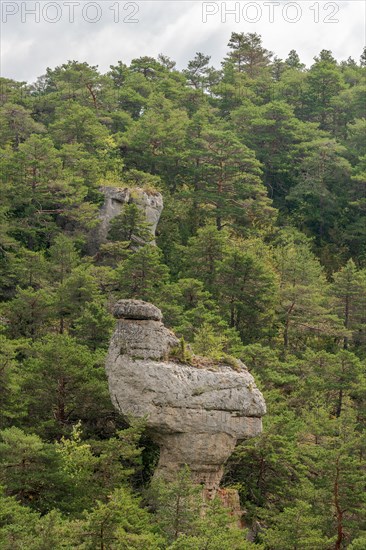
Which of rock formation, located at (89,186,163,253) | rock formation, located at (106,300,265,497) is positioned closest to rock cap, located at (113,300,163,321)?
rock formation, located at (106,300,265,497)

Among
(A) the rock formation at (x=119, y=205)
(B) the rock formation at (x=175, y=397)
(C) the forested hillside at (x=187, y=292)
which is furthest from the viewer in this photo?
(A) the rock formation at (x=119, y=205)

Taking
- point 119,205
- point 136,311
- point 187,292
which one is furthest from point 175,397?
point 119,205

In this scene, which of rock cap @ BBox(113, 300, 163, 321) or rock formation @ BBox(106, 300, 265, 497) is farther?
rock cap @ BBox(113, 300, 163, 321)

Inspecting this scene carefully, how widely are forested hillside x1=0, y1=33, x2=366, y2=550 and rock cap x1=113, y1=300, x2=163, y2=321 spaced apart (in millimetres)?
1793

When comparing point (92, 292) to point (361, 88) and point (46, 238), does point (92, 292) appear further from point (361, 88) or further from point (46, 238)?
point (361, 88)

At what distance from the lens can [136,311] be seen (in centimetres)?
2091

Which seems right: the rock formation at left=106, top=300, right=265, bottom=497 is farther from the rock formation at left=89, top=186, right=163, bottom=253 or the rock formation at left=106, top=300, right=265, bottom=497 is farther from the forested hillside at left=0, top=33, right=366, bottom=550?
the rock formation at left=89, top=186, right=163, bottom=253

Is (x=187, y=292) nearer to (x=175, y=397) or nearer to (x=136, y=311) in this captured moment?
(x=136, y=311)

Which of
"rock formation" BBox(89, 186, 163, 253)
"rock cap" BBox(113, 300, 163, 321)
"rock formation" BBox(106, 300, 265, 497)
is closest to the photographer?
"rock formation" BBox(106, 300, 265, 497)

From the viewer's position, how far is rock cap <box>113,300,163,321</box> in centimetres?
2091

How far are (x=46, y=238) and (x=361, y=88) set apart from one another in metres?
27.4

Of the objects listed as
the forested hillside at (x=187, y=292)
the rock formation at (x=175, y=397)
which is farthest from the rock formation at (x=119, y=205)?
the rock formation at (x=175, y=397)

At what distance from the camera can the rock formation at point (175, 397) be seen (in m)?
20.5

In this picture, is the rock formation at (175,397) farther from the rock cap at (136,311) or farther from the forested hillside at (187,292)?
the forested hillside at (187,292)
